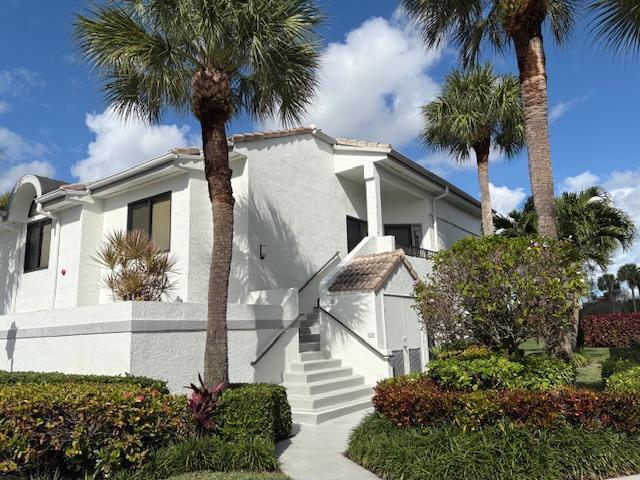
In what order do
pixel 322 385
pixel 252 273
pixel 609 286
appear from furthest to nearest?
1. pixel 609 286
2. pixel 252 273
3. pixel 322 385

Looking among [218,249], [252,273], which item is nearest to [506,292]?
[218,249]

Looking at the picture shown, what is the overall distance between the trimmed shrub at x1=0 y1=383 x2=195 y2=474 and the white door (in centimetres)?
716

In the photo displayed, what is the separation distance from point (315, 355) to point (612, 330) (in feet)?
47.9

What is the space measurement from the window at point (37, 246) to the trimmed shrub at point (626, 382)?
16.2 meters

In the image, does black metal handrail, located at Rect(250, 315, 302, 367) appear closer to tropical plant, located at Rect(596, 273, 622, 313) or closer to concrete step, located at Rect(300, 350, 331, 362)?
concrete step, located at Rect(300, 350, 331, 362)

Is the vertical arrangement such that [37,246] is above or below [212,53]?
below

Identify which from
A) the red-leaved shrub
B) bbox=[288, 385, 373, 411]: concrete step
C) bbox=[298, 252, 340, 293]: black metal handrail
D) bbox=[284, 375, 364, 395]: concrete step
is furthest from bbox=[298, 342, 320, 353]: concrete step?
the red-leaved shrub

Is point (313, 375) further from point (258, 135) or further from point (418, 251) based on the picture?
point (418, 251)

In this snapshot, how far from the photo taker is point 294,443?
7.68 metres

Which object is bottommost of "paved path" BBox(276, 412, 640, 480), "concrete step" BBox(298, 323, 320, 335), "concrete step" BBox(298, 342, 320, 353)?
"paved path" BBox(276, 412, 640, 480)

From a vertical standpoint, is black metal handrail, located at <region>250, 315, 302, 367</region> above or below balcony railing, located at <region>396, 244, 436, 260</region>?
below

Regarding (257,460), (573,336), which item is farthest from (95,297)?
(573,336)

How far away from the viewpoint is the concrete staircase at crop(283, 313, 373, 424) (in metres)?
9.34

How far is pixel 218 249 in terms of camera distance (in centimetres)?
770
